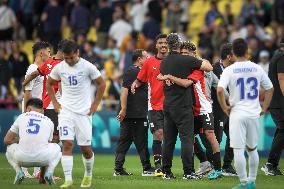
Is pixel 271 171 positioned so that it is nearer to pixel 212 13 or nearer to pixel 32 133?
pixel 32 133

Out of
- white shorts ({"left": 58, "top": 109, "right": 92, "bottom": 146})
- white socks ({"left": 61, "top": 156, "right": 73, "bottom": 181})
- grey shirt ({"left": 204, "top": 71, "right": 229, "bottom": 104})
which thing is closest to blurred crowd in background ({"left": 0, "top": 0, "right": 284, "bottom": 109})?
grey shirt ({"left": 204, "top": 71, "right": 229, "bottom": 104})

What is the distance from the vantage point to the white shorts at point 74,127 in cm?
1574

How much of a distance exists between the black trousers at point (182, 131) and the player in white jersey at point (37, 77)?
2570 millimetres

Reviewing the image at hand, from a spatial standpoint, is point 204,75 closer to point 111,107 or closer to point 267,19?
point 111,107

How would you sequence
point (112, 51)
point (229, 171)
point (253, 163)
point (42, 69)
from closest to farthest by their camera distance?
point (253, 163) → point (42, 69) → point (229, 171) → point (112, 51)

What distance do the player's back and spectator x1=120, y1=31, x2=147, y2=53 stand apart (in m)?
14.3

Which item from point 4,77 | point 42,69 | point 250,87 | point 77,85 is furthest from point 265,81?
point 4,77

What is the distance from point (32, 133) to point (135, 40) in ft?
48.5

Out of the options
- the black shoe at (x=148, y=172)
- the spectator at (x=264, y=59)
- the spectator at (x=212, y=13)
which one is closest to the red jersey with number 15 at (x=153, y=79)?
the black shoe at (x=148, y=172)

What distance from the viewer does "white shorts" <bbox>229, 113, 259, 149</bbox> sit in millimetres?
15234

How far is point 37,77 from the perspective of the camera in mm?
18594

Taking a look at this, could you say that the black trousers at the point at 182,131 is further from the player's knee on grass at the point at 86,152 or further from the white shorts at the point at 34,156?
the white shorts at the point at 34,156

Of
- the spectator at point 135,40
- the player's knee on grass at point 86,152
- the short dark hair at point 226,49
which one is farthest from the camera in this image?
the spectator at point 135,40

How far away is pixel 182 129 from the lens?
1722 cm
